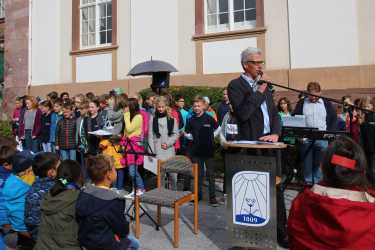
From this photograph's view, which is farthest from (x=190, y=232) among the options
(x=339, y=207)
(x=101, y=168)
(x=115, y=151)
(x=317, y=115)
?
(x=339, y=207)

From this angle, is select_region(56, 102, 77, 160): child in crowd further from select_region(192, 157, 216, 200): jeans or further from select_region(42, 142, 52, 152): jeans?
select_region(192, 157, 216, 200): jeans

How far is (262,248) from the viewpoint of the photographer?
4.07 metres

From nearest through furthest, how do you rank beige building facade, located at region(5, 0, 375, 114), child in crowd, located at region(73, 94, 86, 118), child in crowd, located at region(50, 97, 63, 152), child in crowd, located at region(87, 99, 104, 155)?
child in crowd, located at region(87, 99, 104, 155) < child in crowd, located at region(73, 94, 86, 118) < child in crowd, located at region(50, 97, 63, 152) < beige building facade, located at region(5, 0, 375, 114)

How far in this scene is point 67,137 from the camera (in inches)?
336

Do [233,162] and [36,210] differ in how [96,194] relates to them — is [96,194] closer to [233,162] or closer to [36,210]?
[36,210]

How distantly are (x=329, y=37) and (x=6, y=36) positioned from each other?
13.3 m

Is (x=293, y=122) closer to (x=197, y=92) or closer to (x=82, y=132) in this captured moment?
(x=82, y=132)

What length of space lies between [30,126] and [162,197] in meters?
7.18

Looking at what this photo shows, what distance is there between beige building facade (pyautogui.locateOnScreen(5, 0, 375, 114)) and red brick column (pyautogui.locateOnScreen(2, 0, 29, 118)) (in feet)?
0.49

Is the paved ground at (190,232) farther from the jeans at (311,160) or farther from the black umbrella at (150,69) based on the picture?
the black umbrella at (150,69)

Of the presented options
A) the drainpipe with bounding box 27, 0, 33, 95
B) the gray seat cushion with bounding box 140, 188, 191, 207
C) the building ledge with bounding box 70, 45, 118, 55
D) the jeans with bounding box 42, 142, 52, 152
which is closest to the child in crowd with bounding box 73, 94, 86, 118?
the jeans with bounding box 42, 142, 52, 152

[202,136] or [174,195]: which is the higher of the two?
[202,136]

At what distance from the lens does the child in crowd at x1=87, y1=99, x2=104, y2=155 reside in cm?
803

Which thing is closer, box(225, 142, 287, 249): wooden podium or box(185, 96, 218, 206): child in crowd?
box(225, 142, 287, 249): wooden podium
